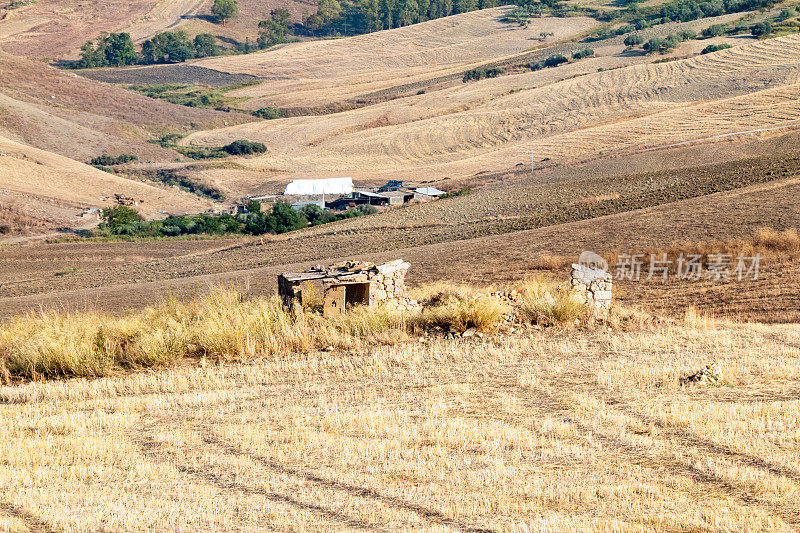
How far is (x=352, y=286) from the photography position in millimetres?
17516

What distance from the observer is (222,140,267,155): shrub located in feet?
282

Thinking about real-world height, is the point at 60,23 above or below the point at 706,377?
above

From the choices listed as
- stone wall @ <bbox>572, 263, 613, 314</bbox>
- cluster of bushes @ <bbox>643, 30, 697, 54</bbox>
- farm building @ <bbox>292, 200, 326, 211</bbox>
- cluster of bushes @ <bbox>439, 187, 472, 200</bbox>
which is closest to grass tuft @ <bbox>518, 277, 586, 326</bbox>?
stone wall @ <bbox>572, 263, 613, 314</bbox>

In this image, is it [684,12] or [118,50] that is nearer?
[684,12]

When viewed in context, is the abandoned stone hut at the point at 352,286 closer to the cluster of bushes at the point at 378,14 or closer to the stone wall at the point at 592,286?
the stone wall at the point at 592,286

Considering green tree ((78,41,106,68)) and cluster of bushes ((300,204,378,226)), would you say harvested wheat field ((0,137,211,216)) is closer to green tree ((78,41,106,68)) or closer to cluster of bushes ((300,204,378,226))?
cluster of bushes ((300,204,378,226))

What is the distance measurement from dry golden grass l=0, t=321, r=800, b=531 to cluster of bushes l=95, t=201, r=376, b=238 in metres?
34.7

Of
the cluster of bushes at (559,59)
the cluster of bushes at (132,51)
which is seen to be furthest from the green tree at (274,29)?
the cluster of bushes at (559,59)

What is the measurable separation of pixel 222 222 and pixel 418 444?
42.9 meters

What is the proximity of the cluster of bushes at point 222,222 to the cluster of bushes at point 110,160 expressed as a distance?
2515 centimetres

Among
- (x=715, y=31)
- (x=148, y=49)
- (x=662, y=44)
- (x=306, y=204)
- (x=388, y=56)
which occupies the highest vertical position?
(x=148, y=49)

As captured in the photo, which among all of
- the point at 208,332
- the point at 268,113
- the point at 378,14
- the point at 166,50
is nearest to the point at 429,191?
the point at 208,332

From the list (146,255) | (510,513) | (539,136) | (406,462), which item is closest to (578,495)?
(510,513)

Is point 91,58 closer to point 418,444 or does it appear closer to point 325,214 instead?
point 325,214
